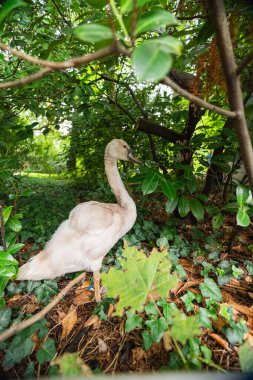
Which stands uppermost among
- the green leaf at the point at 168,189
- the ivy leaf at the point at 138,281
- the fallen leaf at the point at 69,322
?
the green leaf at the point at 168,189

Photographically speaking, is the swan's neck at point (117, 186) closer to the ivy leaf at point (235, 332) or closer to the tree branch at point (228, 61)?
the ivy leaf at point (235, 332)

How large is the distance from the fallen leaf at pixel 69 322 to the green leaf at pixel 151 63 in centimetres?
144

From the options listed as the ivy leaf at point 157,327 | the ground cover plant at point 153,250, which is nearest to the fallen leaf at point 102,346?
the ground cover plant at point 153,250

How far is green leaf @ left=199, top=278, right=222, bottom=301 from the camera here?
5.12ft

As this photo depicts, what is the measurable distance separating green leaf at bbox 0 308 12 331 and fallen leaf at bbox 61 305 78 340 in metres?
0.30

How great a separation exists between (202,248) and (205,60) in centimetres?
146

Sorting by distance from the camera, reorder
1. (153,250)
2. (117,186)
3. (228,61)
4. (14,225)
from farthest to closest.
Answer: (117,186) → (14,225) → (153,250) → (228,61)

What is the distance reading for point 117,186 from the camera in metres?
1.99

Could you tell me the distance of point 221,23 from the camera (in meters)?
0.63

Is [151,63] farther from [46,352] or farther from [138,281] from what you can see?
[46,352]

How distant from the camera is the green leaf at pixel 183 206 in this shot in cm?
185

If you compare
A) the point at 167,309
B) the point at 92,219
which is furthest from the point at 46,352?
the point at 92,219

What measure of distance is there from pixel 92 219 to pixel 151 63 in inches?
51.3

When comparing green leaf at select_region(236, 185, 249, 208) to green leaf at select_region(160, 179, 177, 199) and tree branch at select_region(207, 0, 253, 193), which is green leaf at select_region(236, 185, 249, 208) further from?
tree branch at select_region(207, 0, 253, 193)
